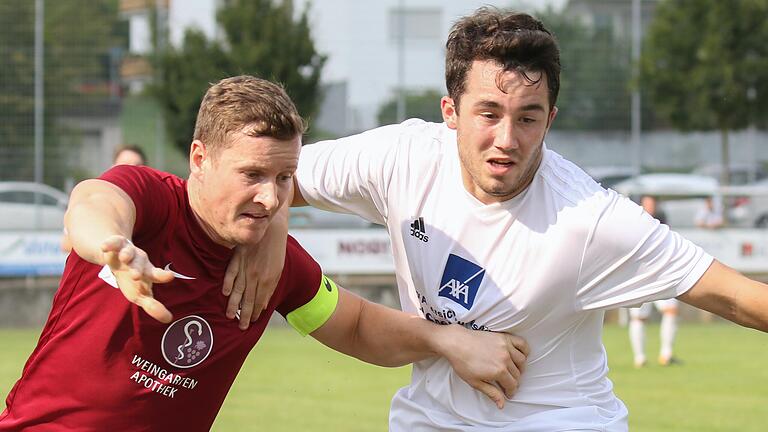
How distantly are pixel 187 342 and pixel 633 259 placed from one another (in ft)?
5.52

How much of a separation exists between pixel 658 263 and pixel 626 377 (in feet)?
30.0

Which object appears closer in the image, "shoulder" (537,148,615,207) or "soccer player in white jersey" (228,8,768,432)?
"soccer player in white jersey" (228,8,768,432)

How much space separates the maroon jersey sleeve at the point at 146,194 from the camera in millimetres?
3799

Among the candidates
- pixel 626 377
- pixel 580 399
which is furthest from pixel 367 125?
pixel 580 399

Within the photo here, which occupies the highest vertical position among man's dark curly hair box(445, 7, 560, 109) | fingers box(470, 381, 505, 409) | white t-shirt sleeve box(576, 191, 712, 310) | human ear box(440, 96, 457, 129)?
man's dark curly hair box(445, 7, 560, 109)

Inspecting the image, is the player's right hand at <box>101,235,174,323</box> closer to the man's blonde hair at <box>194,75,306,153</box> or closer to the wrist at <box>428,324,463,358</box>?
the man's blonde hair at <box>194,75,306,153</box>

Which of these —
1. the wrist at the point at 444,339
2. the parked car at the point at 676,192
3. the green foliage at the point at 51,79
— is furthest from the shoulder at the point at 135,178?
the parked car at the point at 676,192

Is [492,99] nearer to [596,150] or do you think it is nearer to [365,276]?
[365,276]

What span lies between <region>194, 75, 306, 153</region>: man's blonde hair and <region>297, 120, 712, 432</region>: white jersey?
0.87 m

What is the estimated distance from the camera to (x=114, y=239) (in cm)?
321

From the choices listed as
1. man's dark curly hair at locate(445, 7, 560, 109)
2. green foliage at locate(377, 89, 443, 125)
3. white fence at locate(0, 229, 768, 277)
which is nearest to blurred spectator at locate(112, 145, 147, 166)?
man's dark curly hair at locate(445, 7, 560, 109)

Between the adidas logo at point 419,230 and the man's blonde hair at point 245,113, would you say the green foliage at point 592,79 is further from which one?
the man's blonde hair at point 245,113

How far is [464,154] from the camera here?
450 cm

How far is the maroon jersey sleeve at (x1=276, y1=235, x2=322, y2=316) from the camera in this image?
4.49 meters
